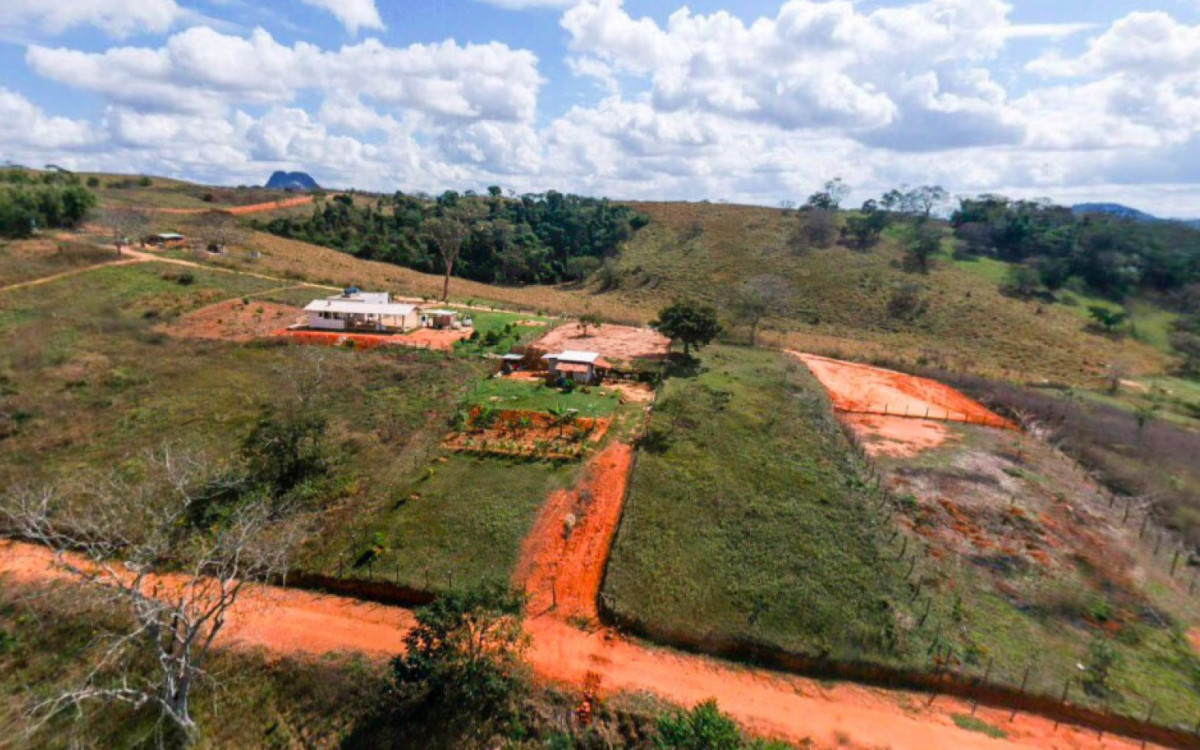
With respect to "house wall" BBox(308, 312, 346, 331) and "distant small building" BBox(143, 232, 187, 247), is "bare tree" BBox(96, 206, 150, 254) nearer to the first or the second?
"distant small building" BBox(143, 232, 187, 247)

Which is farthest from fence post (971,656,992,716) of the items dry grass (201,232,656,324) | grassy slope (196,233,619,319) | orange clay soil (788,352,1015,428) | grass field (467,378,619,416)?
grassy slope (196,233,619,319)

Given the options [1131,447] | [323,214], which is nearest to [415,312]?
[1131,447]

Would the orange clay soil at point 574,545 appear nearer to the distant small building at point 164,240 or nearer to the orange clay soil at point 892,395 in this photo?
the orange clay soil at point 892,395

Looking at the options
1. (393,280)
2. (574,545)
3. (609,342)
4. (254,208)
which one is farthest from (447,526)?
(254,208)

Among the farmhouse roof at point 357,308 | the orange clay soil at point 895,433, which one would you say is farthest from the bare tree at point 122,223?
the orange clay soil at point 895,433

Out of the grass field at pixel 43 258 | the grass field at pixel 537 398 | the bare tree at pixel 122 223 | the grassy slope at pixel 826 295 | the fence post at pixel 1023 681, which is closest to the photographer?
the fence post at pixel 1023 681

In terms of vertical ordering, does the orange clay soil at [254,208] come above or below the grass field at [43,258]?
above

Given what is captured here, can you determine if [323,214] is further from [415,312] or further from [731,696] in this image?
[731,696]
